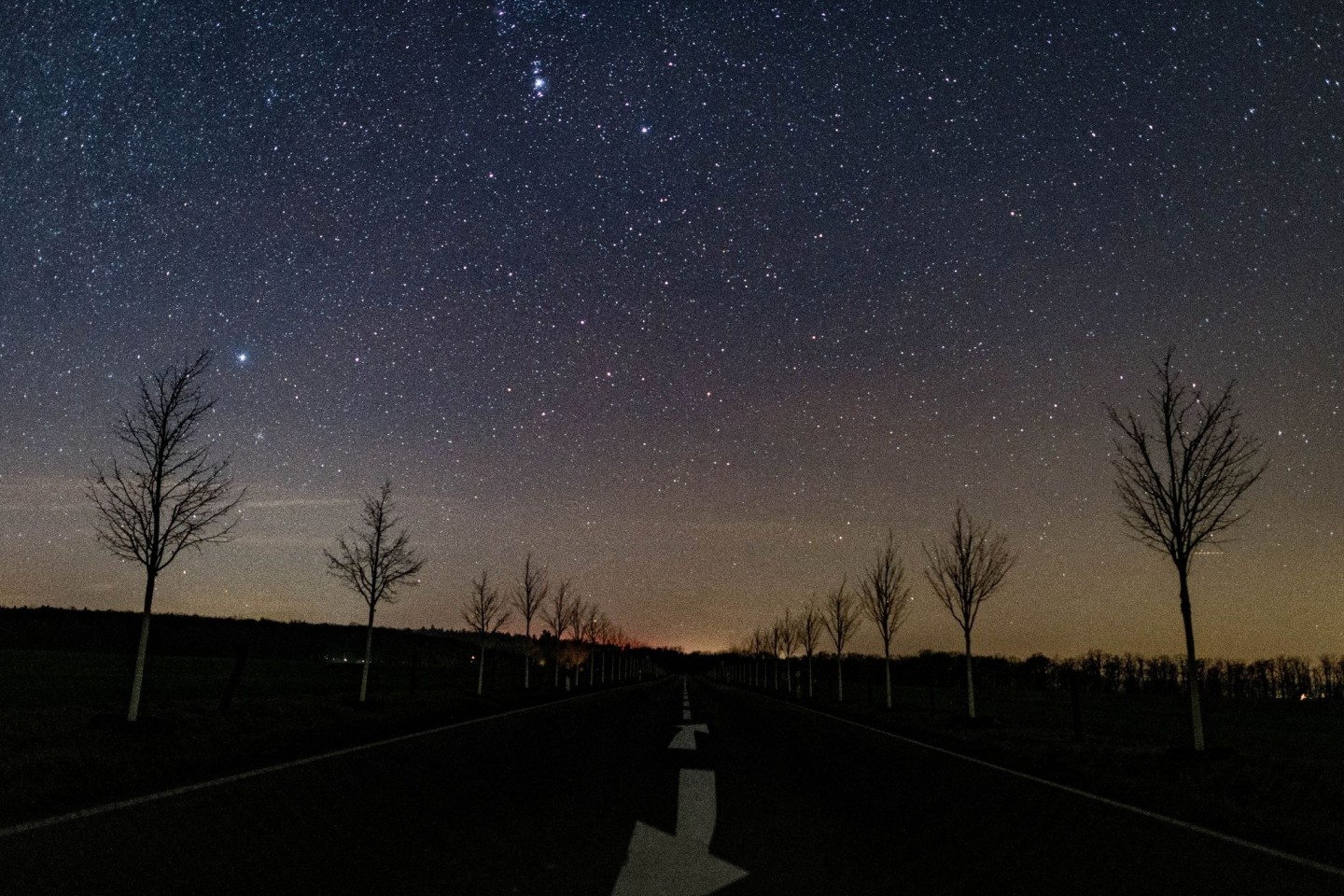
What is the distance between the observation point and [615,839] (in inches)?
210

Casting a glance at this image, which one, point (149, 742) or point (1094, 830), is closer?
point (1094, 830)

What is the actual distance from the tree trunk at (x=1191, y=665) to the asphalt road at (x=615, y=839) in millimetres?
5958

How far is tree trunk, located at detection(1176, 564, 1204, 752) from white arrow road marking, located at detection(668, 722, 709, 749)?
316 inches

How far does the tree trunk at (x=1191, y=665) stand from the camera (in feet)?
43.1

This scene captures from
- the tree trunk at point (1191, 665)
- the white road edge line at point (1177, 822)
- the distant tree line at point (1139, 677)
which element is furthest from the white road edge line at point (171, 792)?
the distant tree line at point (1139, 677)

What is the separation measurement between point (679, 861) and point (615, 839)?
2.51 feet

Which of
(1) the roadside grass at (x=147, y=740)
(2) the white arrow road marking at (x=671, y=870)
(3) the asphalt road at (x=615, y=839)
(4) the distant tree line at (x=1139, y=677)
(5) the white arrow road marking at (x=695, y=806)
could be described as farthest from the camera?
(4) the distant tree line at (x=1139, y=677)

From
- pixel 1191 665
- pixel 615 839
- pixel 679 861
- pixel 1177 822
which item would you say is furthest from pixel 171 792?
pixel 1191 665

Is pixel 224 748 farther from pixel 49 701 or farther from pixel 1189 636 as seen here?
pixel 49 701

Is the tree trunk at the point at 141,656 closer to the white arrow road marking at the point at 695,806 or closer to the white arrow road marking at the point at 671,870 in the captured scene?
the white arrow road marking at the point at 695,806

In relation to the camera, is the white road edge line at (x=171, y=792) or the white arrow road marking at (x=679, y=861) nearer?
the white arrow road marking at (x=679, y=861)

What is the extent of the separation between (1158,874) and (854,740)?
10464mm

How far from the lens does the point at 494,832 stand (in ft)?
17.9

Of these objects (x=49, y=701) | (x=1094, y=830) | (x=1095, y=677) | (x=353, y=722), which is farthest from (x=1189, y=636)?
(x=1095, y=677)
